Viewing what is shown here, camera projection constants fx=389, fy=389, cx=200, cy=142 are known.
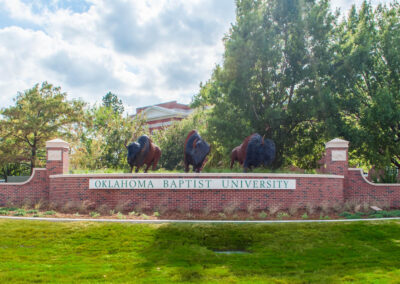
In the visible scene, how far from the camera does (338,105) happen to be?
888 inches

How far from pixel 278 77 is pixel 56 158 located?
44.2 ft

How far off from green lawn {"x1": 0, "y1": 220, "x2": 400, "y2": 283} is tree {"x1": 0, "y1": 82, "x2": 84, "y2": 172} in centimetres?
1435

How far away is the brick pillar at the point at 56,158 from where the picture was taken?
1698 centimetres

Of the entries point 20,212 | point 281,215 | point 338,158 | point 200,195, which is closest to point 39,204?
point 20,212

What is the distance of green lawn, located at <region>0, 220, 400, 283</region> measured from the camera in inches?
306

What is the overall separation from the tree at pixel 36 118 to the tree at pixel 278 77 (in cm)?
1048

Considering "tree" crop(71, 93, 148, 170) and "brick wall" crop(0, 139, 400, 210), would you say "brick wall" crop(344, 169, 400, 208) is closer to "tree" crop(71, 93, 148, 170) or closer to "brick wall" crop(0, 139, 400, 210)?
"brick wall" crop(0, 139, 400, 210)

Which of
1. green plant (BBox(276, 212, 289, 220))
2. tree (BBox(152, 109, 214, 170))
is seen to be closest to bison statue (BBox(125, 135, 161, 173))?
green plant (BBox(276, 212, 289, 220))

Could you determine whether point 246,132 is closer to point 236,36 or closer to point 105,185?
point 236,36

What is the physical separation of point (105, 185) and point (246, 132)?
30.7ft

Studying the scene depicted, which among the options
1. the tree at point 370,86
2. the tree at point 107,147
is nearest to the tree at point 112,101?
the tree at point 107,147

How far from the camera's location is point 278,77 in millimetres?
23359

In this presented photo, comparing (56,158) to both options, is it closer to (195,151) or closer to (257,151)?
(195,151)

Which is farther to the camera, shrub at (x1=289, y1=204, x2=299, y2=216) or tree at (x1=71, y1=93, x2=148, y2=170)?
tree at (x1=71, y1=93, x2=148, y2=170)
